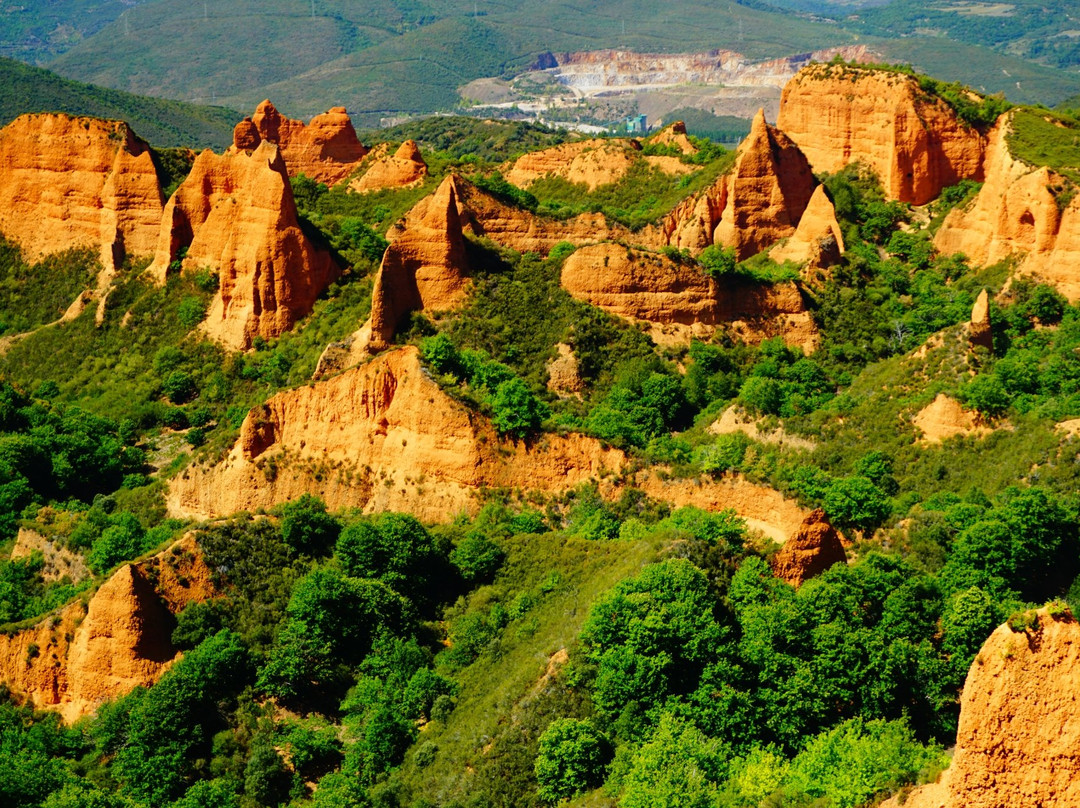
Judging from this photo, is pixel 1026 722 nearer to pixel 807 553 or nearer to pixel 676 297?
pixel 807 553

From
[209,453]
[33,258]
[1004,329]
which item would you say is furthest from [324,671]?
[33,258]

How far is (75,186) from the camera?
231 ft

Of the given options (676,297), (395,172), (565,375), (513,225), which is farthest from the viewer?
(395,172)

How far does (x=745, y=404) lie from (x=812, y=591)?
20.4m

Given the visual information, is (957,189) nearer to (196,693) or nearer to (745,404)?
(745,404)

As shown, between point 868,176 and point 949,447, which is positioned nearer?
point 949,447

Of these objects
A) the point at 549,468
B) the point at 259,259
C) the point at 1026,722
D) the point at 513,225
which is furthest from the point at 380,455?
the point at 1026,722

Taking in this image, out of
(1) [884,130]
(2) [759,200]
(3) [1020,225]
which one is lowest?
(3) [1020,225]

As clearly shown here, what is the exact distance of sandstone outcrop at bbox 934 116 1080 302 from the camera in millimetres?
62750

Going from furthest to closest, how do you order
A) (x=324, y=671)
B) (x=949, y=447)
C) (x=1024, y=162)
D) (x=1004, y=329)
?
(x=1024, y=162) → (x=1004, y=329) → (x=949, y=447) → (x=324, y=671)

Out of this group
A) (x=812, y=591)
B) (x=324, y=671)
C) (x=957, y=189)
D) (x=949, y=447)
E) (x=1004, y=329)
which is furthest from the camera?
(x=957, y=189)

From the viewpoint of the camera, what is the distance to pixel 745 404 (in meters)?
54.6

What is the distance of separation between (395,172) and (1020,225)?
101 feet

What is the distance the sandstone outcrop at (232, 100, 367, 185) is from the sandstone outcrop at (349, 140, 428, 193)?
6788 millimetres
